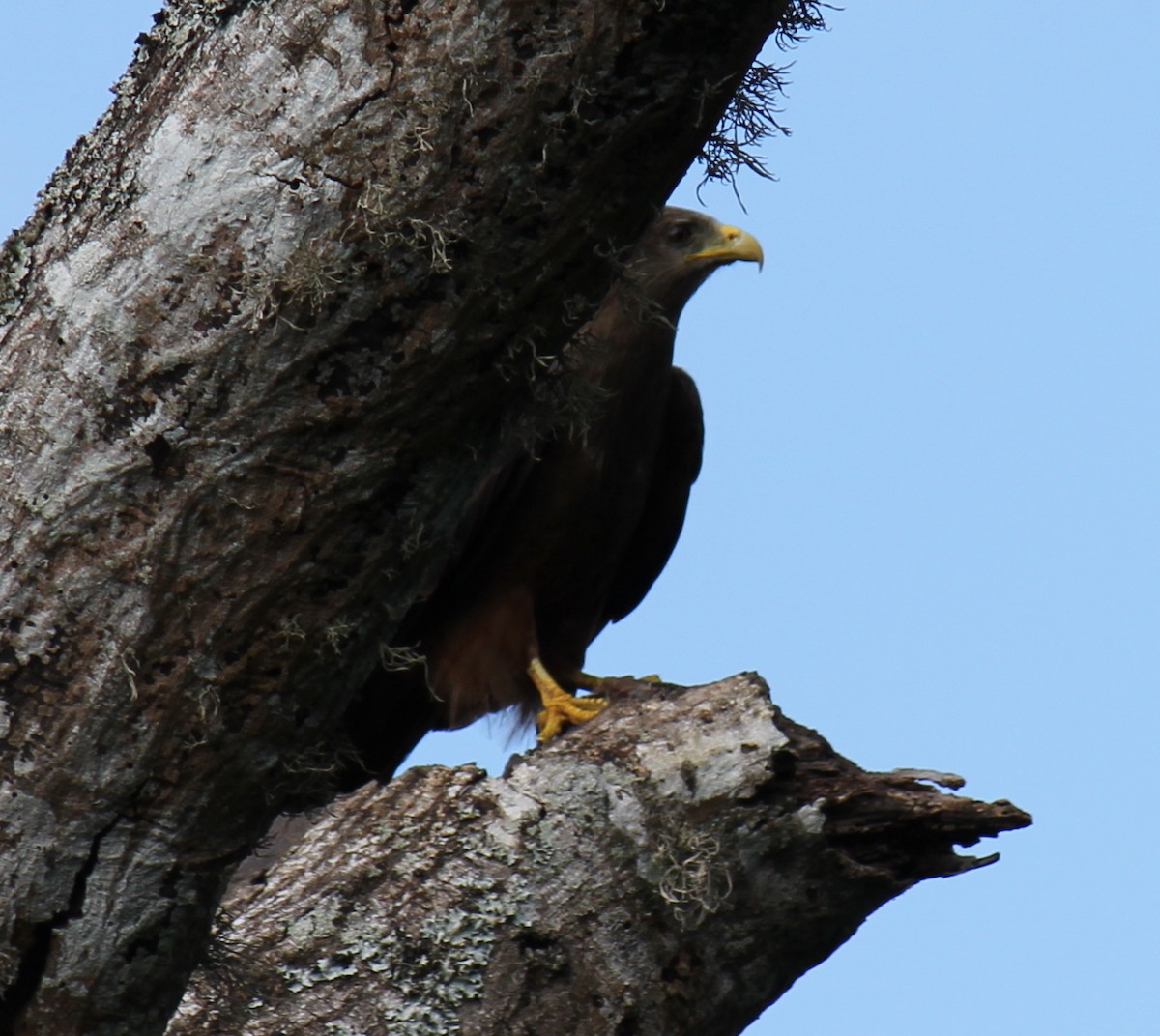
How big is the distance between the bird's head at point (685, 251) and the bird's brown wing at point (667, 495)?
32 cm

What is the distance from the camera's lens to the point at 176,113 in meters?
2.13

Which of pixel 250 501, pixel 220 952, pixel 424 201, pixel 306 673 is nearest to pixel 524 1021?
pixel 220 952

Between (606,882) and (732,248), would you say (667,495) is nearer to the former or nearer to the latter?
(732,248)

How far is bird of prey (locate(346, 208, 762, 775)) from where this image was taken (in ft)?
17.0

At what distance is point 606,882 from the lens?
3.39 meters

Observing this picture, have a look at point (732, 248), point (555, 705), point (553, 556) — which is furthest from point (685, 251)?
point (555, 705)

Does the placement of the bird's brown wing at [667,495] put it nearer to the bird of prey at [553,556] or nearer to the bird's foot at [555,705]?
the bird of prey at [553,556]

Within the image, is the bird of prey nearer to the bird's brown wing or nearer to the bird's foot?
the bird's foot

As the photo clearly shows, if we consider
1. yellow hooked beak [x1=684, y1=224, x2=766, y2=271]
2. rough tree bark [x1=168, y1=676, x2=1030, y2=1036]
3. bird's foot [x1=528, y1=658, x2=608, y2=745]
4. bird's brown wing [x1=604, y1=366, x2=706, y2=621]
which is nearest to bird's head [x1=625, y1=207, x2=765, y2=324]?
yellow hooked beak [x1=684, y1=224, x2=766, y2=271]

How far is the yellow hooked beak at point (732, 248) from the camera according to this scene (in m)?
5.55

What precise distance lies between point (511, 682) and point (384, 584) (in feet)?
10.2

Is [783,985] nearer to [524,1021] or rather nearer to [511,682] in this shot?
[524,1021]

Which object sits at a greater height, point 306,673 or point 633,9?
point 633,9

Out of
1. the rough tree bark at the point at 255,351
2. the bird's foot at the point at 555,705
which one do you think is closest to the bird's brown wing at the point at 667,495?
the bird's foot at the point at 555,705
